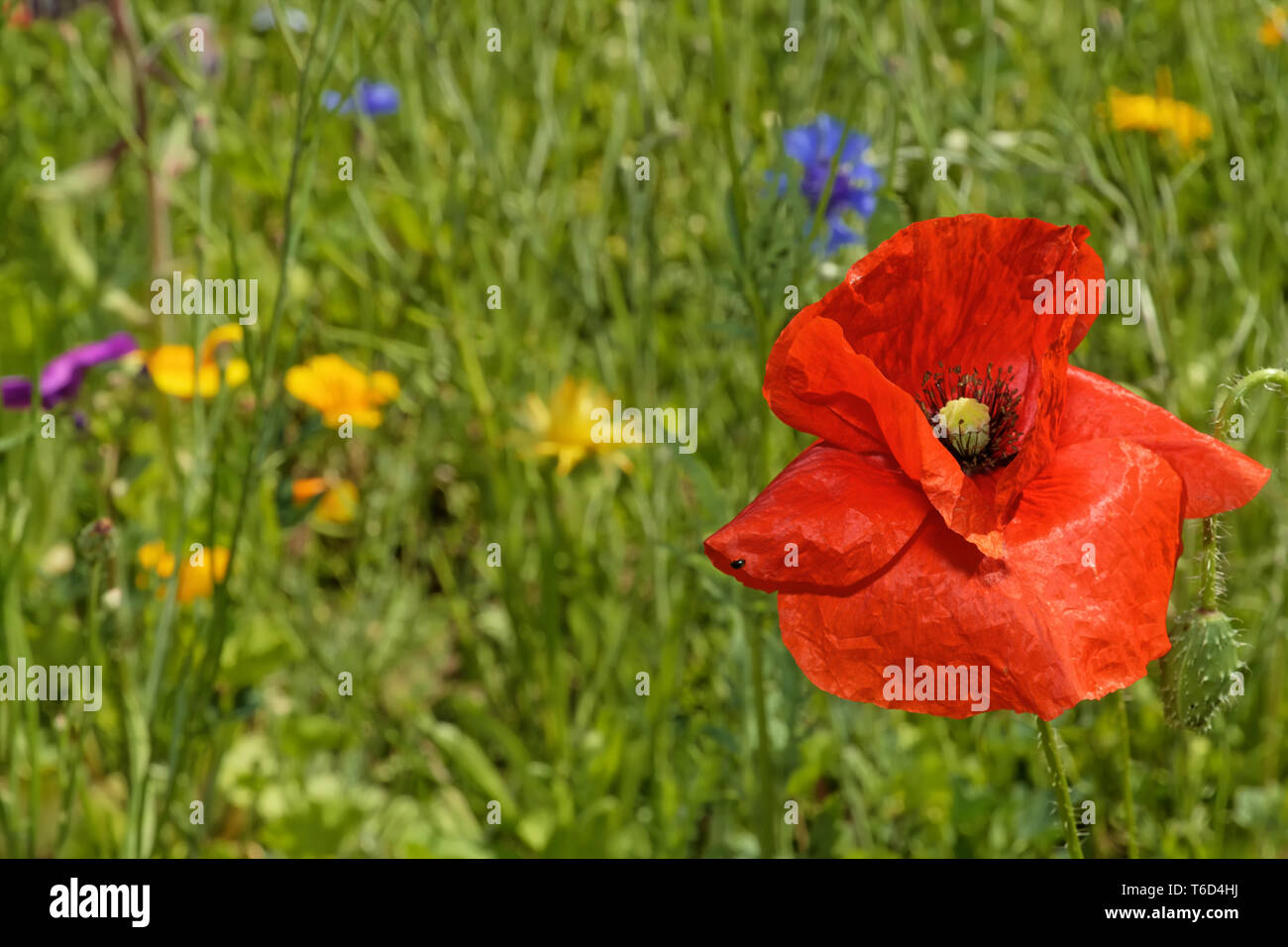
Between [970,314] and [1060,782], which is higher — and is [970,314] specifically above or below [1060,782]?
above

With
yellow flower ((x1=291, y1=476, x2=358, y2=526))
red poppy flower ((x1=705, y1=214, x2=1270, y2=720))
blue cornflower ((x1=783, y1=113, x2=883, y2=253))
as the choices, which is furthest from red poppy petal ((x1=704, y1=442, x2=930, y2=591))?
yellow flower ((x1=291, y1=476, x2=358, y2=526))

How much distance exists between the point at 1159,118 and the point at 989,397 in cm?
161

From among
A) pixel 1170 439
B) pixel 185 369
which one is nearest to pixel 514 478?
pixel 185 369

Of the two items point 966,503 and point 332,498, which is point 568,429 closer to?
point 332,498

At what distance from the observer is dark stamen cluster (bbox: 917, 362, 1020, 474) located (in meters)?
0.74

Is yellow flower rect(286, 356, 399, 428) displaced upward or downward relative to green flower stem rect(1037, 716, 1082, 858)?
upward

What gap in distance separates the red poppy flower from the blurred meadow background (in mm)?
338

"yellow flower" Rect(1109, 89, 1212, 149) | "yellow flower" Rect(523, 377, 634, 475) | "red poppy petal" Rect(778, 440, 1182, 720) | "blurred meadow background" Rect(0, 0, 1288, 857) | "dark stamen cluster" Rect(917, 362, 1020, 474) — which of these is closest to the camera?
"red poppy petal" Rect(778, 440, 1182, 720)

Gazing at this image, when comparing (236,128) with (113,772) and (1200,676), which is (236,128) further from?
(1200,676)

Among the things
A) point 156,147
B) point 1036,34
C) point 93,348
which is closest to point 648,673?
point 93,348

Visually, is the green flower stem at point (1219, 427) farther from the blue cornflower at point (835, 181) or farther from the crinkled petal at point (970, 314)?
the blue cornflower at point (835, 181)

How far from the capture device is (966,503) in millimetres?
657

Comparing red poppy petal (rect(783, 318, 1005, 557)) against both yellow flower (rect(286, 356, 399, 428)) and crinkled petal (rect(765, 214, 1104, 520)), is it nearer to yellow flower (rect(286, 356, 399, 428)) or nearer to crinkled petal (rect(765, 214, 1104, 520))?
crinkled petal (rect(765, 214, 1104, 520))

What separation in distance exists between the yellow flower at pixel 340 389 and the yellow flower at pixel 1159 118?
1.28 metres
